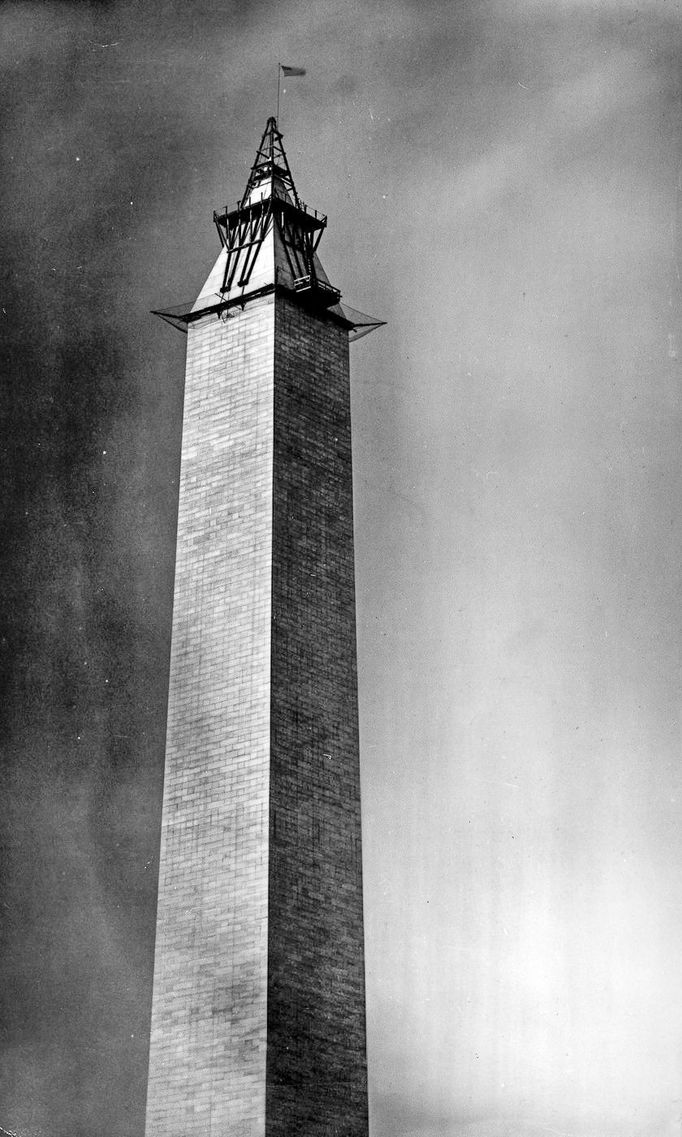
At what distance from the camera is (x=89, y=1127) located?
5519 centimetres

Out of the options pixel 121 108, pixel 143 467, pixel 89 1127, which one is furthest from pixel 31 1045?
pixel 121 108

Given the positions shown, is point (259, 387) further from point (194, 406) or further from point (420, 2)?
point (420, 2)

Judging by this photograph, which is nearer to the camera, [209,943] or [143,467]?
[209,943]

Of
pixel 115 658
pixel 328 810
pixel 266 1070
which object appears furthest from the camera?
pixel 115 658

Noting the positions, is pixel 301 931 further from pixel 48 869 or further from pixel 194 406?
pixel 194 406

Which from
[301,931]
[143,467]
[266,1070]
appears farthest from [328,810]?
[143,467]

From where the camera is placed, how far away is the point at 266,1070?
47656 mm

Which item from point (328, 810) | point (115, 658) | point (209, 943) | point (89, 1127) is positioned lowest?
point (89, 1127)

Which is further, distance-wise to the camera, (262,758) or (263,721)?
(263,721)

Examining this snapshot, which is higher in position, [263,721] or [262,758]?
[263,721]

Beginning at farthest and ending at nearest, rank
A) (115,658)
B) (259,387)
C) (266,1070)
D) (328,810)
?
(115,658) < (259,387) < (328,810) < (266,1070)

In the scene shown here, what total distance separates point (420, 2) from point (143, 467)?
17.6 m

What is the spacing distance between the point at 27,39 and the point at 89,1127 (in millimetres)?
34547

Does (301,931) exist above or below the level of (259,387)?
below
